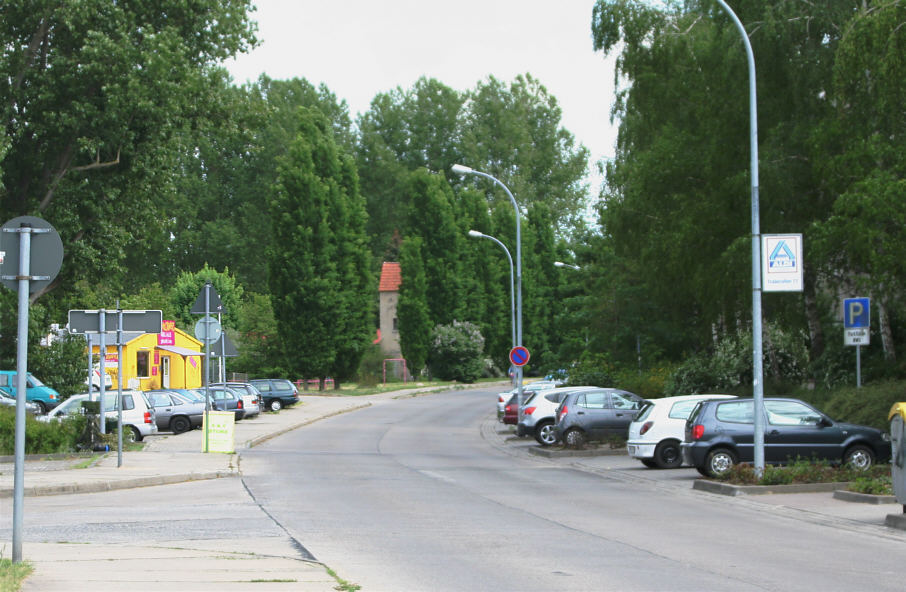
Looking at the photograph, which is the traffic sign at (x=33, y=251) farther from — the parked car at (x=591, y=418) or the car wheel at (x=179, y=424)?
the car wheel at (x=179, y=424)

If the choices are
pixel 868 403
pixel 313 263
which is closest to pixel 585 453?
pixel 868 403

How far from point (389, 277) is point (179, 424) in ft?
212

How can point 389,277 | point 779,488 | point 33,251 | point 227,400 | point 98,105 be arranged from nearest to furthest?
point 33,251 < point 779,488 < point 98,105 < point 227,400 < point 389,277

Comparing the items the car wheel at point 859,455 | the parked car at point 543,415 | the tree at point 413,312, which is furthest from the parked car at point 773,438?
the tree at point 413,312

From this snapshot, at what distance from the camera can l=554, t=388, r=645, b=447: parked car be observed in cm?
2836

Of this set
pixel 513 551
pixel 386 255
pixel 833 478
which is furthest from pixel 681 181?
pixel 386 255

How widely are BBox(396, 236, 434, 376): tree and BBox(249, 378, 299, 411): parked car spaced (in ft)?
90.8

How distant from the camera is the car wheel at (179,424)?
36562mm

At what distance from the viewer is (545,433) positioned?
31344mm

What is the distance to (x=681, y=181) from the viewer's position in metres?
28.9

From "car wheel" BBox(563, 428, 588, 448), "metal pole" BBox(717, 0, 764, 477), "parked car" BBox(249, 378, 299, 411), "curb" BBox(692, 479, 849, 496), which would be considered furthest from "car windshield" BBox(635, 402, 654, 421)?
"parked car" BBox(249, 378, 299, 411)

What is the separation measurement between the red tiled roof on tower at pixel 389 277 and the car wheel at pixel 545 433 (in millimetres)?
68422

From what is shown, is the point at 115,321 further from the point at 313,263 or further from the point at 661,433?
the point at 313,263

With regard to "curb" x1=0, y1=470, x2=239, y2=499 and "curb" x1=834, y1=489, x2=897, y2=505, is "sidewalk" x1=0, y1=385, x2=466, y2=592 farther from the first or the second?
"curb" x1=834, y1=489, x2=897, y2=505
